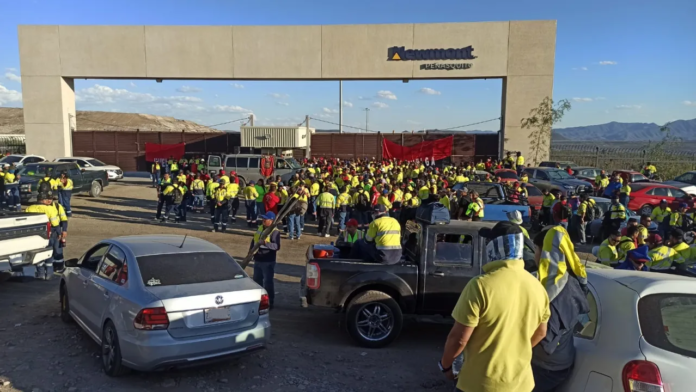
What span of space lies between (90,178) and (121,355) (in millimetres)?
17907

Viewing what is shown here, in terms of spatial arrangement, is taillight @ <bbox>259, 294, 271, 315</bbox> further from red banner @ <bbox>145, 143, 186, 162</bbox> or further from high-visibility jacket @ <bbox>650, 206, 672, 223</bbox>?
red banner @ <bbox>145, 143, 186, 162</bbox>

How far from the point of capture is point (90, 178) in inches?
802

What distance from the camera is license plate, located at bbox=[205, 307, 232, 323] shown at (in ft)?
16.3

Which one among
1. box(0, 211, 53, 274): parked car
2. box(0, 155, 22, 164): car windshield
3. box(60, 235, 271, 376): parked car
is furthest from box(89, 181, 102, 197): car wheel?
box(60, 235, 271, 376): parked car

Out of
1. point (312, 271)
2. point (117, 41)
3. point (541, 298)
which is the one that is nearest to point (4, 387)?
point (312, 271)

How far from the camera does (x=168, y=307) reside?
15.6ft

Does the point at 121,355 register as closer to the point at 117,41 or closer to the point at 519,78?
the point at 519,78

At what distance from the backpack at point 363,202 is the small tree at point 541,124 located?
57.1 feet

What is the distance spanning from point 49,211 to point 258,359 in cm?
636

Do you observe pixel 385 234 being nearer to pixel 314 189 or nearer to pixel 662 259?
pixel 662 259

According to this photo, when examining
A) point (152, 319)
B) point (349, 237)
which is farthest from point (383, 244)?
point (152, 319)

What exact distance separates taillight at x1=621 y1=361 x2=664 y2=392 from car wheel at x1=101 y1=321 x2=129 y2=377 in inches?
183

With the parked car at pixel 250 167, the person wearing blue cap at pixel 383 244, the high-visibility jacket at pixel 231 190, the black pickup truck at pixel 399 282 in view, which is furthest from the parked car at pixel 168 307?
the parked car at pixel 250 167

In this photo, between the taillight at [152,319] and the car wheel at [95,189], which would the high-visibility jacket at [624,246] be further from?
the car wheel at [95,189]
